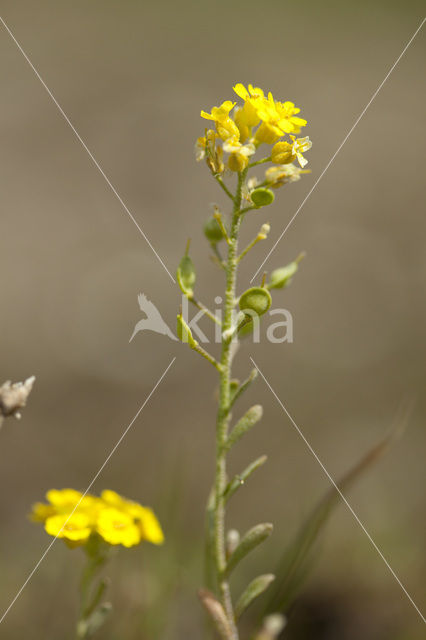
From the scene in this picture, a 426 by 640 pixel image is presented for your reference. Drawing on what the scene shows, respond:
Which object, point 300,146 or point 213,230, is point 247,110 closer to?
point 300,146

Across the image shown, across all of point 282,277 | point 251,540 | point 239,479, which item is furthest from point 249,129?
point 251,540

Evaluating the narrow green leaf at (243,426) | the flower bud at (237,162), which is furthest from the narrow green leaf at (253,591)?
the flower bud at (237,162)

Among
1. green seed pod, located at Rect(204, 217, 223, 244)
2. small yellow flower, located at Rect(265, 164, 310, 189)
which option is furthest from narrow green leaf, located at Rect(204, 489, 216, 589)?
small yellow flower, located at Rect(265, 164, 310, 189)

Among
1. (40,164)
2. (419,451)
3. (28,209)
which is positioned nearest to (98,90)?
(40,164)

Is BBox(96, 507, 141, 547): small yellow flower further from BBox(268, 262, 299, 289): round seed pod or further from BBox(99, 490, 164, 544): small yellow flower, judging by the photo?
BBox(268, 262, 299, 289): round seed pod

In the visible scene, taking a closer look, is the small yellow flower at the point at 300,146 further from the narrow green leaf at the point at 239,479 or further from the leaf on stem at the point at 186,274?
the narrow green leaf at the point at 239,479
